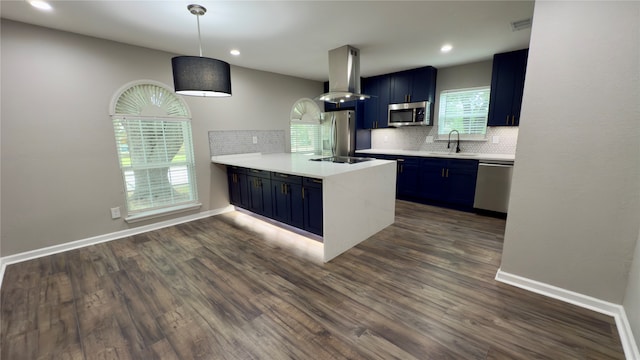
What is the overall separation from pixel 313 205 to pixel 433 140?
318 centimetres

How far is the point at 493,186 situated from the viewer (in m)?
3.71

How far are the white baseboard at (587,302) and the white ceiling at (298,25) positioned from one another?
2388 millimetres

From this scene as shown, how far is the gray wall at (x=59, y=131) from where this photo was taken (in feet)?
8.40

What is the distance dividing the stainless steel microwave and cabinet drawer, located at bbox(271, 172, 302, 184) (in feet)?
9.22

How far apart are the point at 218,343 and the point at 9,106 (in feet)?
10.3

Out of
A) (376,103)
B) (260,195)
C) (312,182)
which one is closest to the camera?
(312,182)

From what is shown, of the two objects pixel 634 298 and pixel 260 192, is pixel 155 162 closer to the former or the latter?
pixel 260 192

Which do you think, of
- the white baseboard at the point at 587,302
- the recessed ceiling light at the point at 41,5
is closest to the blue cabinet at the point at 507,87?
the white baseboard at the point at 587,302

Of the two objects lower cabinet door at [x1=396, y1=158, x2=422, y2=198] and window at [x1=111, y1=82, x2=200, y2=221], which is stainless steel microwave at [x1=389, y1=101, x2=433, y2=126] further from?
window at [x1=111, y1=82, x2=200, y2=221]

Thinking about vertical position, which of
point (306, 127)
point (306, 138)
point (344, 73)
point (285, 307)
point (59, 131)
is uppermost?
point (344, 73)

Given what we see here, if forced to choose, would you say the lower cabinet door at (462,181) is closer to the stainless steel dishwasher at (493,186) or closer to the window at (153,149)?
the stainless steel dishwasher at (493,186)

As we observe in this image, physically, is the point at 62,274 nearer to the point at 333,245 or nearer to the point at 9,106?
the point at 9,106

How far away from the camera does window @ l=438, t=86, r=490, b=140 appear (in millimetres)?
4258

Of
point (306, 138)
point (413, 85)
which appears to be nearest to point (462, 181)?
point (413, 85)
